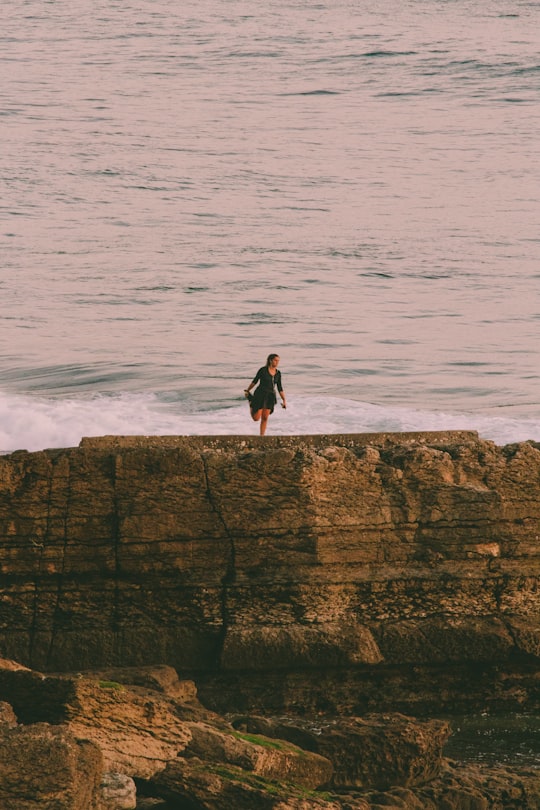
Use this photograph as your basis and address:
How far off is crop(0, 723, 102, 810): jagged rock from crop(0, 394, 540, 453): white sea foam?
42.7ft

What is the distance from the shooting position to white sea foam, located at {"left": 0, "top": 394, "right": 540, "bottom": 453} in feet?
62.7

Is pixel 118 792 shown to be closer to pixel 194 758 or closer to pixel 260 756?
pixel 194 758

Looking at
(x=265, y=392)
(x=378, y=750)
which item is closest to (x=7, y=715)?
(x=378, y=750)

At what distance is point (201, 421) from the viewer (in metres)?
20.2

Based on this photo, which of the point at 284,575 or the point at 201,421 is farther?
the point at 201,421

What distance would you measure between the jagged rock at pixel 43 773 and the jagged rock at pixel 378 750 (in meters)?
1.97

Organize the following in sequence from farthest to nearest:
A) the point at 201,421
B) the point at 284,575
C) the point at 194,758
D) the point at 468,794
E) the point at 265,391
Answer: the point at 201,421, the point at 265,391, the point at 284,575, the point at 468,794, the point at 194,758

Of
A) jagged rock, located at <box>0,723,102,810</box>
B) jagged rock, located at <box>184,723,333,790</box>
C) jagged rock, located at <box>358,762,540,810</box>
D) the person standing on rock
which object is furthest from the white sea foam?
jagged rock, located at <box>0,723,102,810</box>

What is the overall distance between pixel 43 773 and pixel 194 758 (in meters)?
1.36

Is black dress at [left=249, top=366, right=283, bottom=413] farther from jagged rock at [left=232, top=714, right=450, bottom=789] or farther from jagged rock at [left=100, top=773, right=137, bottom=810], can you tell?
jagged rock at [left=100, top=773, right=137, bottom=810]

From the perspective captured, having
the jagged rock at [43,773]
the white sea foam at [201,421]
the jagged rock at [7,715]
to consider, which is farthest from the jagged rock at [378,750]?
the white sea foam at [201,421]

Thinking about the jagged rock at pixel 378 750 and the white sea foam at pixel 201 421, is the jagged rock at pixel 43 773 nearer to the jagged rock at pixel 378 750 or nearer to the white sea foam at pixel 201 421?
the jagged rock at pixel 378 750

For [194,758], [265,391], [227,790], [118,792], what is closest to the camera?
[118,792]

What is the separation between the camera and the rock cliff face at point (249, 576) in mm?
8180
